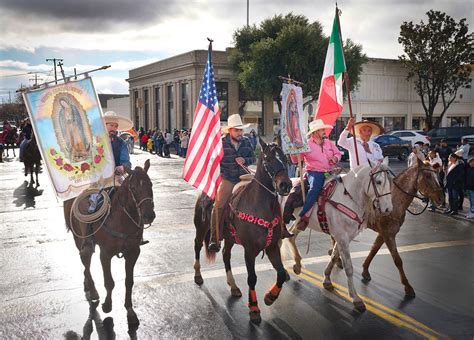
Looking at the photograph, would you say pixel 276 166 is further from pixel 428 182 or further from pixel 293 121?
pixel 428 182

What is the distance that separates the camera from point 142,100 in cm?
5012

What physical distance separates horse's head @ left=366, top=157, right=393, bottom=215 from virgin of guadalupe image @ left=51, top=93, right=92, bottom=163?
13.4 feet

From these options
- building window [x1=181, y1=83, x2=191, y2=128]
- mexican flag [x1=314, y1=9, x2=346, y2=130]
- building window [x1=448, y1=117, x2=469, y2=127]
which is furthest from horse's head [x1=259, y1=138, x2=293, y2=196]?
building window [x1=448, y1=117, x2=469, y2=127]

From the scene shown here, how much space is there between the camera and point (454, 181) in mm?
13609

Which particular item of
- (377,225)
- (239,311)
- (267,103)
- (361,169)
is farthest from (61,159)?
(267,103)

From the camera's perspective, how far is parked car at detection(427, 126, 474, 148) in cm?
3416

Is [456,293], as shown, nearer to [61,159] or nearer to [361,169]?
[361,169]

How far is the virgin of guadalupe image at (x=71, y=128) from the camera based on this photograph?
6.18 metres

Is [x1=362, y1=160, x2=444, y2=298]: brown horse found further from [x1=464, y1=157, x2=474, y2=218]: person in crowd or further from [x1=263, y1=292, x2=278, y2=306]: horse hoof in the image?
[x1=464, y1=157, x2=474, y2=218]: person in crowd

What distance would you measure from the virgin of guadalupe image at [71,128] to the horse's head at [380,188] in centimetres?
410

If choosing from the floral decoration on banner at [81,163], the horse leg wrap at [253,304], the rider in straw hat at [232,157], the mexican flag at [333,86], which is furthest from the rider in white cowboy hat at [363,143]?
the floral decoration on banner at [81,163]

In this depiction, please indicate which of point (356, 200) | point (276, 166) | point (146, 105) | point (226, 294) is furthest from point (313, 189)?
point (146, 105)

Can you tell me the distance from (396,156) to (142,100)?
29070 millimetres

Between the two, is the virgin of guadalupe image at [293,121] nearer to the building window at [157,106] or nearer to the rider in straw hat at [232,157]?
the rider in straw hat at [232,157]
